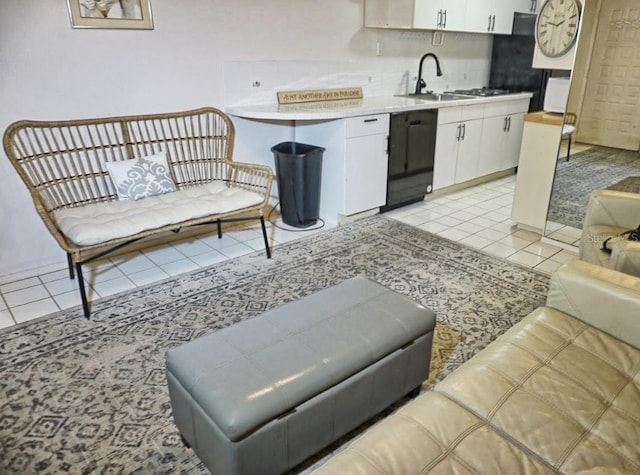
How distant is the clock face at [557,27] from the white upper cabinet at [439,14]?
108 centimetres

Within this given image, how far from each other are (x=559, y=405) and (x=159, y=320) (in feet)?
6.00

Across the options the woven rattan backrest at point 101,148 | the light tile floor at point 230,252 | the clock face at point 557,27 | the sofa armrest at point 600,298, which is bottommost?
the light tile floor at point 230,252

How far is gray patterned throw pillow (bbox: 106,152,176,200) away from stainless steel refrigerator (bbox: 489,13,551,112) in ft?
12.8

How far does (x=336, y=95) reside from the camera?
389cm

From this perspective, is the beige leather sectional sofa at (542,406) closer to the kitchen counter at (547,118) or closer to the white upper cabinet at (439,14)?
the kitchen counter at (547,118)

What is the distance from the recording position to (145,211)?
264 cm

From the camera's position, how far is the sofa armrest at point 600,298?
1.46m

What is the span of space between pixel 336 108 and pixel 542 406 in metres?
2.67

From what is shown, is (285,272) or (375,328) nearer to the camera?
(375,328)

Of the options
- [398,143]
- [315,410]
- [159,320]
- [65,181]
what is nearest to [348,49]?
[398,143]

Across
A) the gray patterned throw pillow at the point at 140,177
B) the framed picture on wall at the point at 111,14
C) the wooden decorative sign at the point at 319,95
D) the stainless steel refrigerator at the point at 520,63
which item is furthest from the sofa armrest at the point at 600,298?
the stainless steel refrigerator at the point at 520,63

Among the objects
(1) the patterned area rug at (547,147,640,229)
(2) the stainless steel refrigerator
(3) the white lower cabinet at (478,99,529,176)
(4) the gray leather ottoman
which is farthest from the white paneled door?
(4) the gray leather ottoman

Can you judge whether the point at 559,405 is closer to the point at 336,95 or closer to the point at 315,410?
the point at 315,410

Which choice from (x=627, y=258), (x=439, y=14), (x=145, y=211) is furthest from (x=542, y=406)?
(x=439, y=14)
